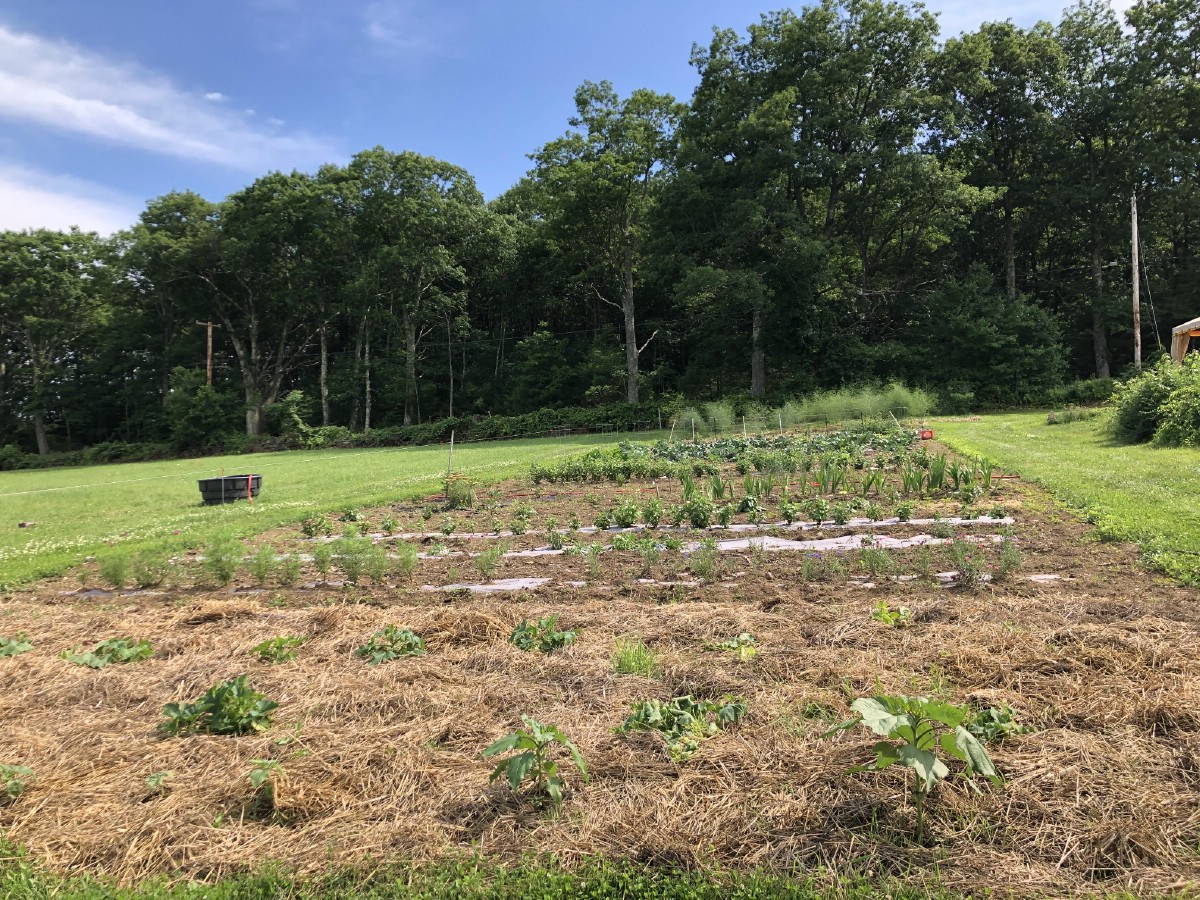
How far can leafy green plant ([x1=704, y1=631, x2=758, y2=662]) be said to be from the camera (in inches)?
145

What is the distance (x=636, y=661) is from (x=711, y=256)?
33.1 metres

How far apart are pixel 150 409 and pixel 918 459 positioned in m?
51.6

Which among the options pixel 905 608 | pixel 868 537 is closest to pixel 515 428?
pixel 868 537

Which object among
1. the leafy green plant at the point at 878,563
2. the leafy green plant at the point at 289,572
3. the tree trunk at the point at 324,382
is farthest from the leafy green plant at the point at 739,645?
the tree trunk at the point at 324,382

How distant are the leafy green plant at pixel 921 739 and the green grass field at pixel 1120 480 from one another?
3634 mm

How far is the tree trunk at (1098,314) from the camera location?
32156 millimetres

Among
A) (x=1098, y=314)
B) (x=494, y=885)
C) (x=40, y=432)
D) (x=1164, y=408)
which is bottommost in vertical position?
(x=494, y=885)

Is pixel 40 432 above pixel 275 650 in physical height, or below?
above

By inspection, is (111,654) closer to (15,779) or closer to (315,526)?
(15,779)

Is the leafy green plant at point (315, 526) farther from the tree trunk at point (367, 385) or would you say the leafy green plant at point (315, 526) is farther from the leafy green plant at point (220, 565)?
the tree trunk at point (367, 385)

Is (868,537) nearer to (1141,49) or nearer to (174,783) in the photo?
(174,783)

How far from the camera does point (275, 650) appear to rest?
4.02 meters

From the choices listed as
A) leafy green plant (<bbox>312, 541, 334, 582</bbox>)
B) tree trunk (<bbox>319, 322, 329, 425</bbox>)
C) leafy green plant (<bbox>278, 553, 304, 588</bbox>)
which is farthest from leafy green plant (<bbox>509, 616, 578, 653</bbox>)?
tree trunk (<bbox>319, 322, 329, 425</bbox>)

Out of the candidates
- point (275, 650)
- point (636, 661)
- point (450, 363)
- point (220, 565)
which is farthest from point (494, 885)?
point (450, 363)
